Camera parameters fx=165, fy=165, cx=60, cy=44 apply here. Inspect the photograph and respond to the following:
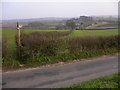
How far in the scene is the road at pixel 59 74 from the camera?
7.39 metres

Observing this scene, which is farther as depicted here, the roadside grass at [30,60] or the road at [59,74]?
the roadside grass at [30,60]

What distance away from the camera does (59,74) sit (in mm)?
8656

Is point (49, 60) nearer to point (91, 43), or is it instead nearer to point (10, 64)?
point (10, 64)

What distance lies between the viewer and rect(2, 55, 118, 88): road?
291 inches

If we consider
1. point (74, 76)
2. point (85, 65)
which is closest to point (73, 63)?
point (85, 65)

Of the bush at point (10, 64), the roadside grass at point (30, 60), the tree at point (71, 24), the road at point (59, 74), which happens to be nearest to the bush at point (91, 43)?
the roadside grass at point (30, 60)

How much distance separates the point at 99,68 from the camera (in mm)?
9688

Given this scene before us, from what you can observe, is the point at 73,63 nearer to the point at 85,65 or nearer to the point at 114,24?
the point at 85,65

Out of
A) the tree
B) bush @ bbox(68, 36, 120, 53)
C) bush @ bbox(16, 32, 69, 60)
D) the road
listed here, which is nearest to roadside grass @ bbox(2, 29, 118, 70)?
bush @ bbox(16, 32, 69, 60)

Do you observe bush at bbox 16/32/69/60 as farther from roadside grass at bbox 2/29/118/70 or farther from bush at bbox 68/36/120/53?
bush at bbox 68/36/120/53

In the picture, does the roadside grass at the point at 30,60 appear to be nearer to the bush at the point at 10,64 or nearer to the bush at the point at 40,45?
the bush at the point at 10,64

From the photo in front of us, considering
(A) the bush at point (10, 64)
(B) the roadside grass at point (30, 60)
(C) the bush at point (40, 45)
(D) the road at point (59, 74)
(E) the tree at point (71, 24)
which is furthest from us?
(E) the tree at point (71, 24)

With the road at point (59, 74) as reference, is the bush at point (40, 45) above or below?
above

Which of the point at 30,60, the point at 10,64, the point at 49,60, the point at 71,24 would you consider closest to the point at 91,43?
the point at 71,24
